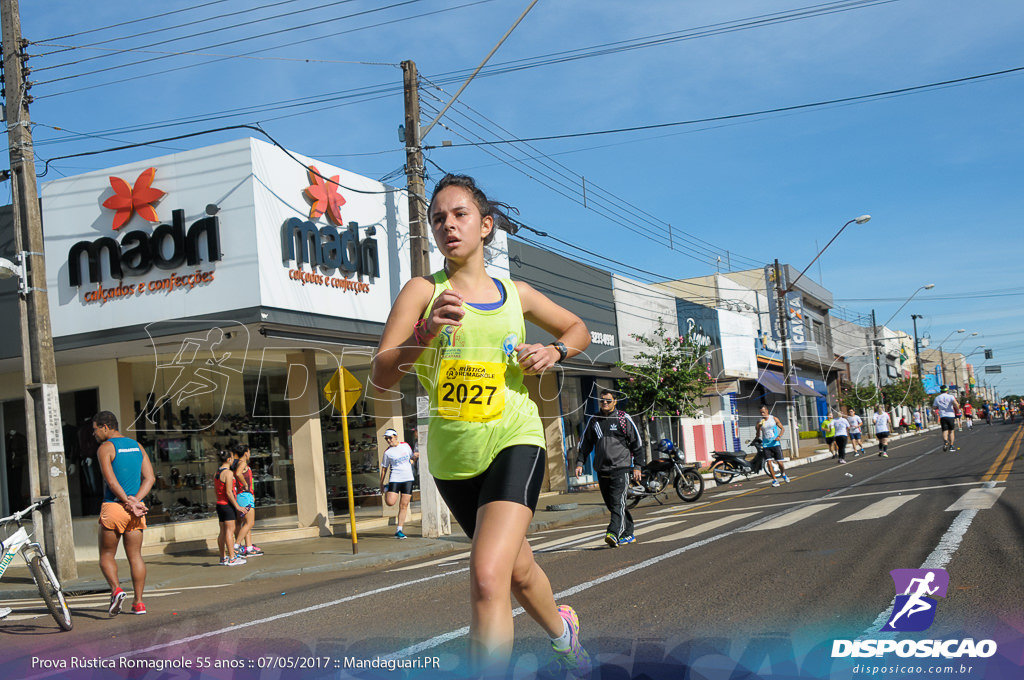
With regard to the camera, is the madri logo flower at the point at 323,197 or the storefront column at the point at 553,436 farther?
the storefront column at the point at 553,436

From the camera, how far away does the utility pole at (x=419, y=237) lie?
14.9 metres

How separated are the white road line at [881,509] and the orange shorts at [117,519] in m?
8.02

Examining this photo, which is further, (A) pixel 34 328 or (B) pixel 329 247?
(B) pixel 329 247

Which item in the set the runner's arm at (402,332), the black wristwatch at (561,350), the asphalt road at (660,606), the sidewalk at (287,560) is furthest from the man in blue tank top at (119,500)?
the black wristwatch at (561,350)

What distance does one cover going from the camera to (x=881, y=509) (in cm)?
1186

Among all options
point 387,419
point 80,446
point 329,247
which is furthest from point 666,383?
point 80,446

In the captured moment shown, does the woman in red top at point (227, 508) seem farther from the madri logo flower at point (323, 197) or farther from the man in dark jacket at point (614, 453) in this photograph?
the man in dark jacket at point (614, 453)

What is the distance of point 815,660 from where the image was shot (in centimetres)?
440

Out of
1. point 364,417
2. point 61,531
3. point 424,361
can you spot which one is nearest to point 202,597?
point 61,531

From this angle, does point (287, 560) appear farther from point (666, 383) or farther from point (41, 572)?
point (666, 383)

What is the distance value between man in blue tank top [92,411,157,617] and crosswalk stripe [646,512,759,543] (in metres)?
5.73

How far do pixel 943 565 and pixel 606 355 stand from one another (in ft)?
66.4

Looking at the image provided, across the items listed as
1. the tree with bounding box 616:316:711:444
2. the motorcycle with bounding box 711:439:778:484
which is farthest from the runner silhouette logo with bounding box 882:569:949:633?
the tree with bounding box 616:316:711:444

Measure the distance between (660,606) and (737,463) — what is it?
16410 millimetres
